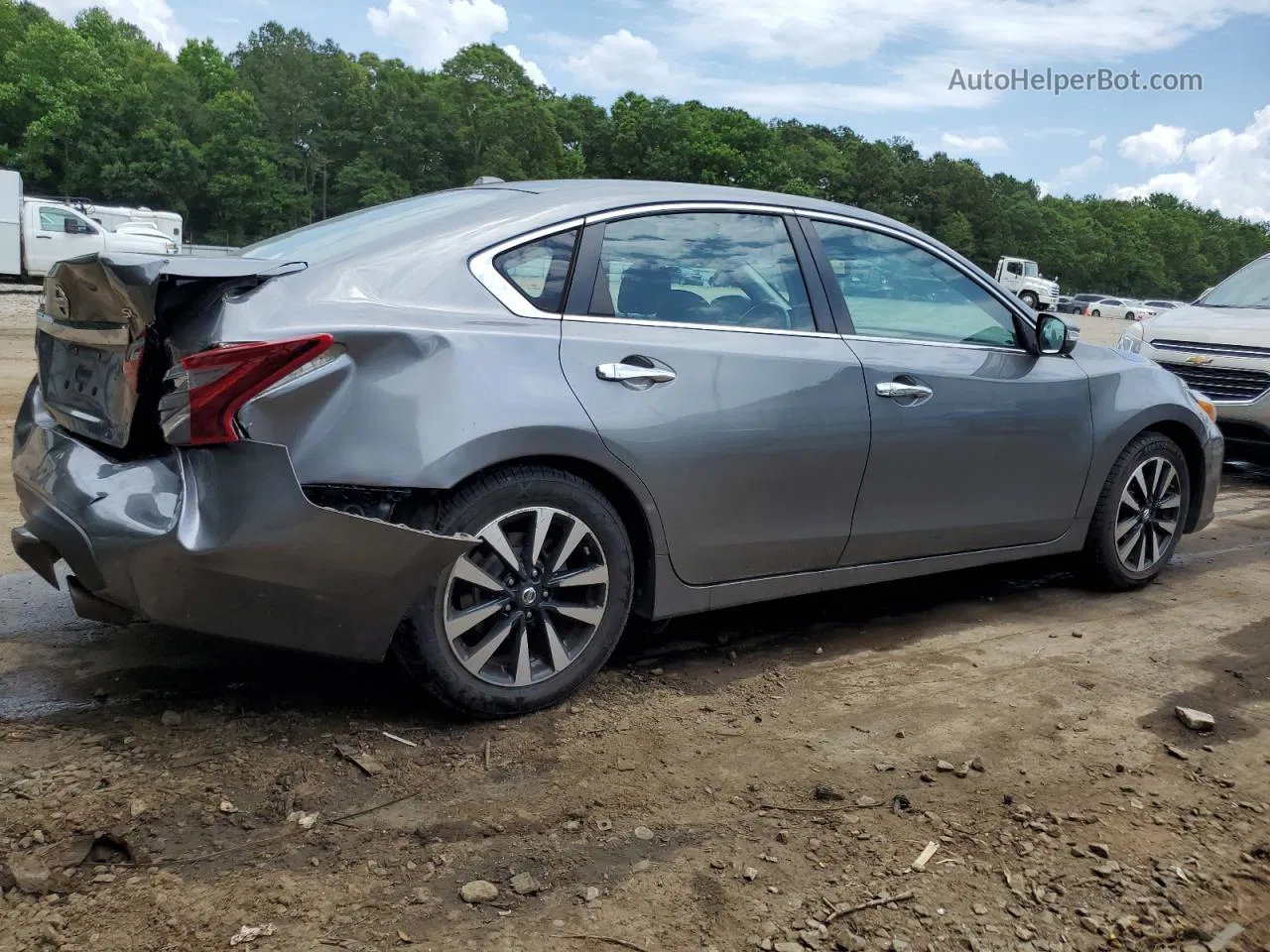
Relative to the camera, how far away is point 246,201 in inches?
2680

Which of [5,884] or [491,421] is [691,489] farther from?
[5,884]

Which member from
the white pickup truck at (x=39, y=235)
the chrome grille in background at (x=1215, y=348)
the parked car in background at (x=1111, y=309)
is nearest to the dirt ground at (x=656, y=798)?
the chrome grille in background at (x=1215, y=348)

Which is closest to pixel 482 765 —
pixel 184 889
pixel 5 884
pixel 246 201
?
pixel 184 889

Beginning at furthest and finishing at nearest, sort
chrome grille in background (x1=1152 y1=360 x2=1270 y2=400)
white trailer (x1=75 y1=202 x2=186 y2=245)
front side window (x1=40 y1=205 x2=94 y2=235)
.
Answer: white trailer (x1=75 y1=202 x2=186 y2=245) < front side window (x1=40 y1=205 x2=94 y2=235) < chrome grille in background (x1=1152 y1=360 x2=1270 y2=400)

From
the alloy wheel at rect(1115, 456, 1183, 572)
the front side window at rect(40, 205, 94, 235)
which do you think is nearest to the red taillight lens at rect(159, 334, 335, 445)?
the alloy wheel at rect(1115, 456, 1183, 572)

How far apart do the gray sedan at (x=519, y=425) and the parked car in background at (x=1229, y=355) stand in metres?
4.62

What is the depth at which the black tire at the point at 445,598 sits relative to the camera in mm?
3139

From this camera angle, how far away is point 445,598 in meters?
3.17

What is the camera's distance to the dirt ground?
2.40 metres

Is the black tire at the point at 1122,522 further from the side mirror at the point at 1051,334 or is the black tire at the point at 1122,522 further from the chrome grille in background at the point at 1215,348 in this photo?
the chrome grille in background at the point at 1215,348

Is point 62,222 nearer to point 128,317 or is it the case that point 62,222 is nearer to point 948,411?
point 128,317

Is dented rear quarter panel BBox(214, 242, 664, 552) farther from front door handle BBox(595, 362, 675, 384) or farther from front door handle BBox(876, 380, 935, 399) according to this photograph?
front door handle BBox(876, 380, 935, 399)

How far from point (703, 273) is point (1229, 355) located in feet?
20.6

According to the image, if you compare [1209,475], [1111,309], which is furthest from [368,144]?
[1209,475]
